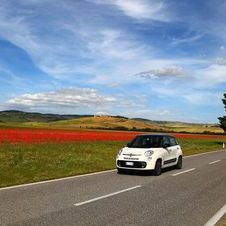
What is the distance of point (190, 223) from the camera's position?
7906mm

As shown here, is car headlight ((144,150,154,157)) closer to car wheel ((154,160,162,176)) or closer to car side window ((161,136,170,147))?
car wheel ((154,160,162,176))

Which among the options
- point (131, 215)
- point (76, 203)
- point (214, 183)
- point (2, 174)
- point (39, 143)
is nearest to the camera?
point (131, 215)

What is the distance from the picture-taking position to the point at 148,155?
1638 cm

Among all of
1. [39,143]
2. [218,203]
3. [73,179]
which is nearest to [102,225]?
[218,203]

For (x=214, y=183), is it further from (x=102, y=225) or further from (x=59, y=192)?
(x=102, y=225)

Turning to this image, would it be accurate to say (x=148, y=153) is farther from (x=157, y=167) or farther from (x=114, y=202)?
(x=114, y=202)

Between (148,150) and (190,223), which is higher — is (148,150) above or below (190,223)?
above

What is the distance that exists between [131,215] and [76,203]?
1.78 metres

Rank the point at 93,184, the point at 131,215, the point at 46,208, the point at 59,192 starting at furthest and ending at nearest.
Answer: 1. the point at 93,184
2. the point at 59,192
3. the point at 46,208
4. the point at 131,215

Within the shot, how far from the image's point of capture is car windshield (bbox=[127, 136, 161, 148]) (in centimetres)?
1747

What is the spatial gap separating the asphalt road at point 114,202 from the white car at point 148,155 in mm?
1166

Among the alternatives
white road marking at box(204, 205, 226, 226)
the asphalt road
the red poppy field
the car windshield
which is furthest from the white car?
the red poppy field

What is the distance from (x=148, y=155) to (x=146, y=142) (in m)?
1.57

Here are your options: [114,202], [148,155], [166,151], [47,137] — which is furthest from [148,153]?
[47,137]
